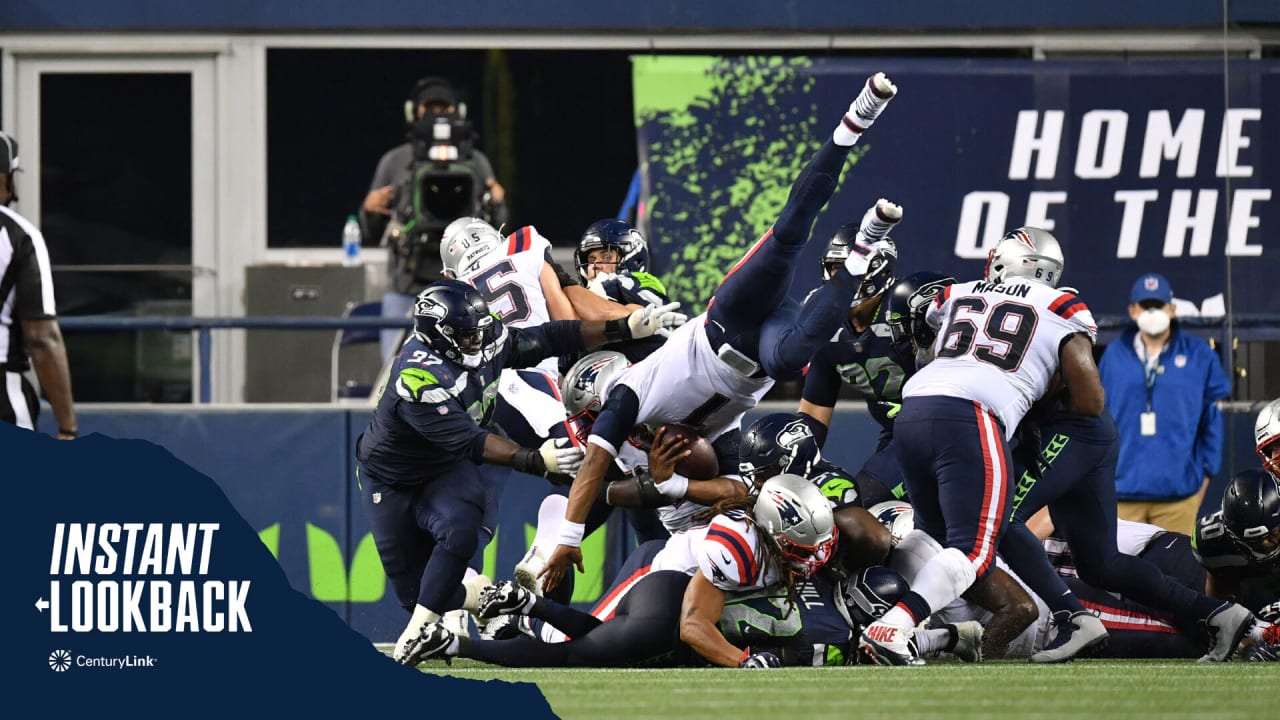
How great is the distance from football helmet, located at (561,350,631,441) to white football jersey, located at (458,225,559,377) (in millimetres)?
414

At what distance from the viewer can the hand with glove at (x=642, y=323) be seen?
7637mm

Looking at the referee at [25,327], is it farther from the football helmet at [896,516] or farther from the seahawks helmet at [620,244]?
the football helmet at [896,516]

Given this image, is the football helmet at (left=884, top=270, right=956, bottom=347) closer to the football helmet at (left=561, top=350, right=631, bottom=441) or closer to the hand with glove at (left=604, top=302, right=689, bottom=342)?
the hand with glove at (left=604, top=302, right=689, bottom=342)

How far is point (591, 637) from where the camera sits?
6.72 m

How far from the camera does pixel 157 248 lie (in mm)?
10453

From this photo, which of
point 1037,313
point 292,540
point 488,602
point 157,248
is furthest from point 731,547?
point 157,248

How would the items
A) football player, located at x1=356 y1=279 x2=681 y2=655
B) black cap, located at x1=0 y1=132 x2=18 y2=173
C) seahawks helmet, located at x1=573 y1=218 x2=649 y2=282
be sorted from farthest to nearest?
seahawks helmet, located at x1=573 y1=218 x2=649 y2=282 → black cap, located at x1=0 y1=132 x2=18 y2=173 → football player, located at x1=356 y1=279 x2=681 y2=655

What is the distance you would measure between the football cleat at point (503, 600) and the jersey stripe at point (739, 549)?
674mm

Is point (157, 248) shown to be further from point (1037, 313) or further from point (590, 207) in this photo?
point (1037, 313)

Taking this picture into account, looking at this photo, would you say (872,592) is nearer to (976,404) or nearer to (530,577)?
(976,404)

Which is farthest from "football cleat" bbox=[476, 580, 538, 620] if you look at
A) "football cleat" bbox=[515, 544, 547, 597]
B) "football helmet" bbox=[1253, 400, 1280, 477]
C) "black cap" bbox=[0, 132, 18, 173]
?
"football helmet" bbox=[1253, 400, 1280, 477]

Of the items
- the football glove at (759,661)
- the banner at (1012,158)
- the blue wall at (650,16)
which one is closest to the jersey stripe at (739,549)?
the football glove at (759,661)

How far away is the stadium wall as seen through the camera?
970cm

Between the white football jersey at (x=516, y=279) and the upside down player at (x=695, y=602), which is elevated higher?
the white football jersey at (x=516, y=279)
